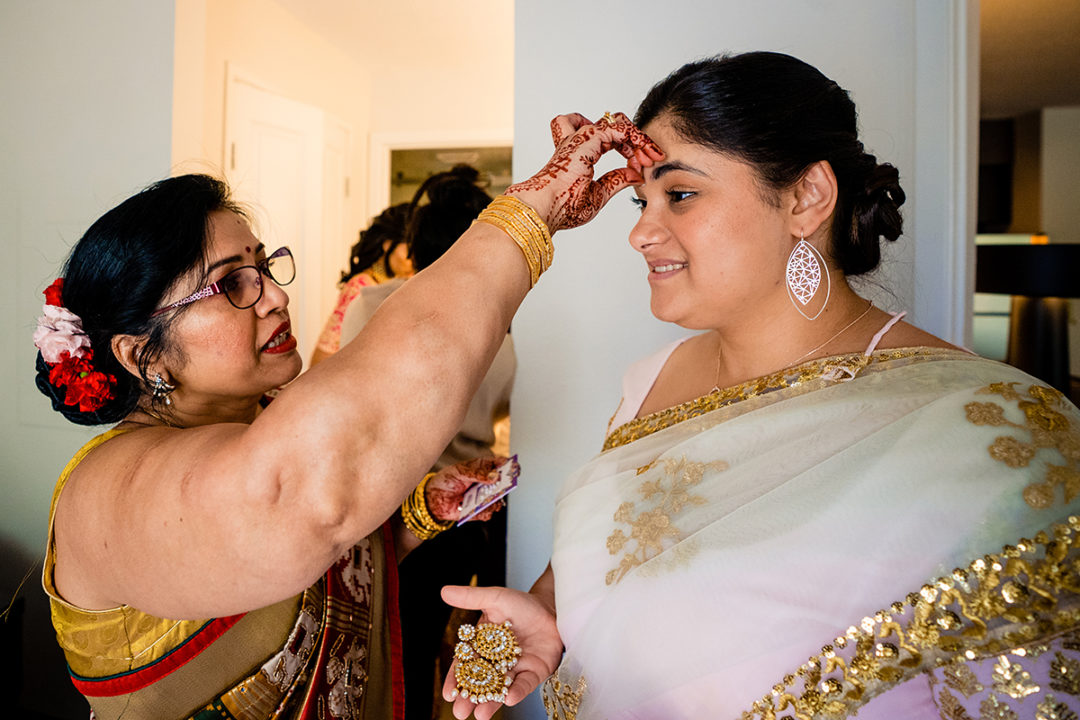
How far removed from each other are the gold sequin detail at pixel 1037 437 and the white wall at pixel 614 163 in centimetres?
80

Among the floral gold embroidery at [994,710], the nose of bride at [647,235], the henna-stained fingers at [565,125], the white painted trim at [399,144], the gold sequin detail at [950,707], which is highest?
the white painted trim at [399,144]

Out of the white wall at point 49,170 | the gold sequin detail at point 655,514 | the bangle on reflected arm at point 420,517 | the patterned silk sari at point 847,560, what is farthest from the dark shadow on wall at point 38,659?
the gold sequin detail at point 655,514

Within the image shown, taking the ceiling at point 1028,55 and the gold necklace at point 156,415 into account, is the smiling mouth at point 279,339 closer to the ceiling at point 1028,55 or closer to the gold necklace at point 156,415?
the gold necklace at point 156,415

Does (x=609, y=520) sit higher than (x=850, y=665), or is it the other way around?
(x=609, y=520)

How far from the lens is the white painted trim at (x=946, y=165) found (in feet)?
5.28

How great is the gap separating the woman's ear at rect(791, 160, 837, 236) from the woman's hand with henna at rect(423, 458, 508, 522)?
748 millimetres

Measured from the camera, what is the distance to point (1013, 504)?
75cm

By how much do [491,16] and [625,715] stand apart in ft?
12.4

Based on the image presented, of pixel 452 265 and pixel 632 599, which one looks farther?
pixel 632 599

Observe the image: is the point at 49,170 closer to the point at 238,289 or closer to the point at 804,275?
the point at 238,289

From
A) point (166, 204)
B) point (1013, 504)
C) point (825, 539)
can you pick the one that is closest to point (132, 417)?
point (166, 204)

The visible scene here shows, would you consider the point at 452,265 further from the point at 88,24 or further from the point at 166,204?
the point at 88,24

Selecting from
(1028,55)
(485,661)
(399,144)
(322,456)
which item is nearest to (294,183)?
(399,144)

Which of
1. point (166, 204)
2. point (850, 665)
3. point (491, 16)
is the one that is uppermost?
point (491, 16)
